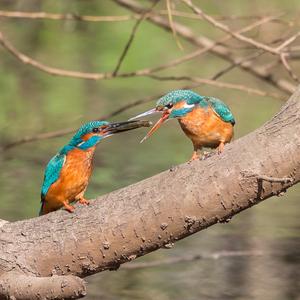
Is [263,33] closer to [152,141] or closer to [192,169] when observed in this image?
[152,141]

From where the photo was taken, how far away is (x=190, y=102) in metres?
3.57

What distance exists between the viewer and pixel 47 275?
3.44m

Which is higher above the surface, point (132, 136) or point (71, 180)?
point (71, 180)

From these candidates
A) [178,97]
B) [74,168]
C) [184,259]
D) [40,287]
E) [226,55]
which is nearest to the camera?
[40,287]

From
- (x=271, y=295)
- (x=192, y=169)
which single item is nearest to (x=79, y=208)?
(x=192, y=169)

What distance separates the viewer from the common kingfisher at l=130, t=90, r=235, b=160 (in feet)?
11.6

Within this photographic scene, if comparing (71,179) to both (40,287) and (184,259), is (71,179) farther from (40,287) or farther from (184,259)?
(184,259)

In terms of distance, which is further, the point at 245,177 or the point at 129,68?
the point at 129,68

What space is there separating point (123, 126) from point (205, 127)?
0.94 ft

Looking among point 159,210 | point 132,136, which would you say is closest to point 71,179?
point 159,210

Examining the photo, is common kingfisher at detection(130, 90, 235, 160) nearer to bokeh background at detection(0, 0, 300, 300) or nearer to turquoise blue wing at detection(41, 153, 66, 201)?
turquoise blue wing at detection(41, 153, 66, 201)

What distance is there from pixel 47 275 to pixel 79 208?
0.81ft

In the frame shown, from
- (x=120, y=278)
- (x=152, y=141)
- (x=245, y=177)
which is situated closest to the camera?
(x=245, y=177)

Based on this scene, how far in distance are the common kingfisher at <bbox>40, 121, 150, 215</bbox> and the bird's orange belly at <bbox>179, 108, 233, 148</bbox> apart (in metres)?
0.30
